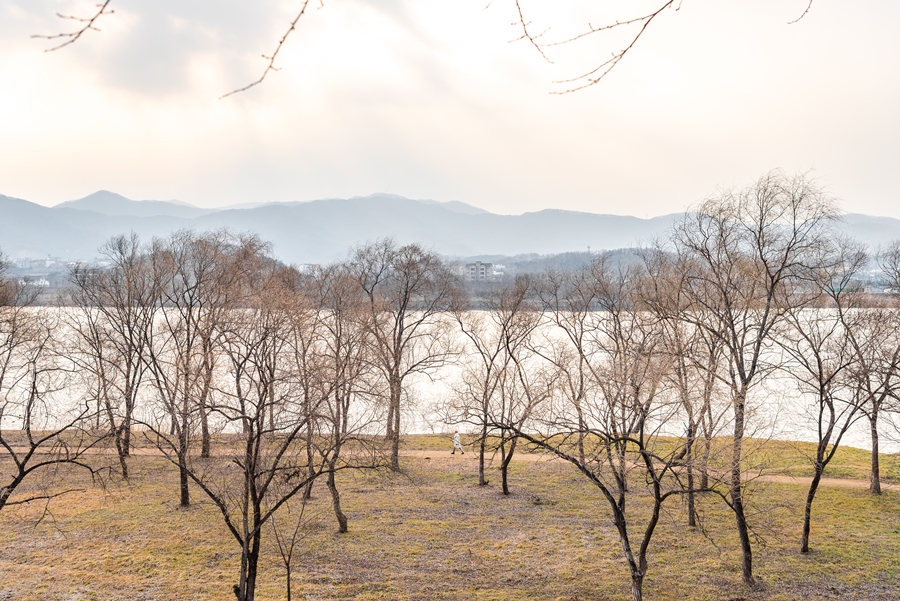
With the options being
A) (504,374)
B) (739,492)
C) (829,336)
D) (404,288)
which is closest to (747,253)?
(829,336)

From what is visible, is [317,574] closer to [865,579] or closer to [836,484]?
[865,579]

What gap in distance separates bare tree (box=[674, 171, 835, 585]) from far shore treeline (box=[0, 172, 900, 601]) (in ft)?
0.23

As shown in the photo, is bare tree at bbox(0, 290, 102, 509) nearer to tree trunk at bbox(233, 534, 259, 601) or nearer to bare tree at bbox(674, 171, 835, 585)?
tree trunk at bbox(233, 534, 259, 601)

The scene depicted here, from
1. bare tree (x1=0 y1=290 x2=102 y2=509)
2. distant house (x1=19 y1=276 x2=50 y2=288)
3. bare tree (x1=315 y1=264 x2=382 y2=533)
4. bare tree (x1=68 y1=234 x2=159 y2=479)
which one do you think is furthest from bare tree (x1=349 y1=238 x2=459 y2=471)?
distant house (x1=19 y1=276 x2=50 y2=288)

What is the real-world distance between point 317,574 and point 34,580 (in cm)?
641

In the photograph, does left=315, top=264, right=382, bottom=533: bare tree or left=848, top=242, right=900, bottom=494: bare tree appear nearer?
left=848, top=242, right=900, bottom=494: bare tree

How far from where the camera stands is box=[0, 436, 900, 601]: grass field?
12352 mm

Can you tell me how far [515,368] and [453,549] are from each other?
26.5 feet

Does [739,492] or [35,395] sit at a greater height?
[35,395]

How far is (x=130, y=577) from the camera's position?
13117 millimetres

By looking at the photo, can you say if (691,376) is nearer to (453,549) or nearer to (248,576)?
(453,549)

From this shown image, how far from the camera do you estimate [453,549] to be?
1523cm

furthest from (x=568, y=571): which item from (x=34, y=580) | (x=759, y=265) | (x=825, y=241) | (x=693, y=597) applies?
(x=34, y=580)

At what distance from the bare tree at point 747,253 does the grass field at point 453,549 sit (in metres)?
1.71
